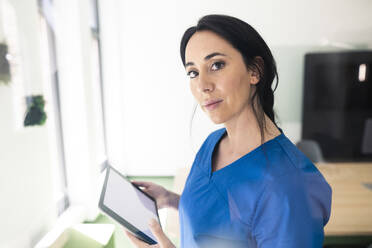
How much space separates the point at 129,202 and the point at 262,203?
38cm

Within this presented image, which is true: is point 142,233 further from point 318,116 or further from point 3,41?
point 318,116

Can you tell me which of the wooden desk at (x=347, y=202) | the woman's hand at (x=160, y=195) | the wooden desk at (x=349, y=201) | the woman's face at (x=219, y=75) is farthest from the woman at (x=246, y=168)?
the wooden desk at (x=349, y=201)

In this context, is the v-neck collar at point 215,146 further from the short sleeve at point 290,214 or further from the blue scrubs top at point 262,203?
the short sleeve at point 290,214

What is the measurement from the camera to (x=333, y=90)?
2977 millimetres

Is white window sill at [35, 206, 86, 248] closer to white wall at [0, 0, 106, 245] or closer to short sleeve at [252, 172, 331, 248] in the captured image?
white wall at [0, 0, 106, 245]

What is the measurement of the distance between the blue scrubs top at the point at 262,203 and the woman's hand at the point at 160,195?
0.79 feet

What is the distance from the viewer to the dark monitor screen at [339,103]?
9.65ft

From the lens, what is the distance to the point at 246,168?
0.61 meters

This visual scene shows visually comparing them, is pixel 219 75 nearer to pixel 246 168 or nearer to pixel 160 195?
pixel 246 168

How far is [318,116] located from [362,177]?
4.33ft

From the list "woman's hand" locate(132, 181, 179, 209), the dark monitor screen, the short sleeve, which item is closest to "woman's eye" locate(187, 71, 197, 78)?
the short sleeve

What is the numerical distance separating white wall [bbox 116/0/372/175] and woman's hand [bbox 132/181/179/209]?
185 cm

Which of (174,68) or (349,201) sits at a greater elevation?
(174,68)

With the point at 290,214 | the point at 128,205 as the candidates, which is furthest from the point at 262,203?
the point at 128,205
